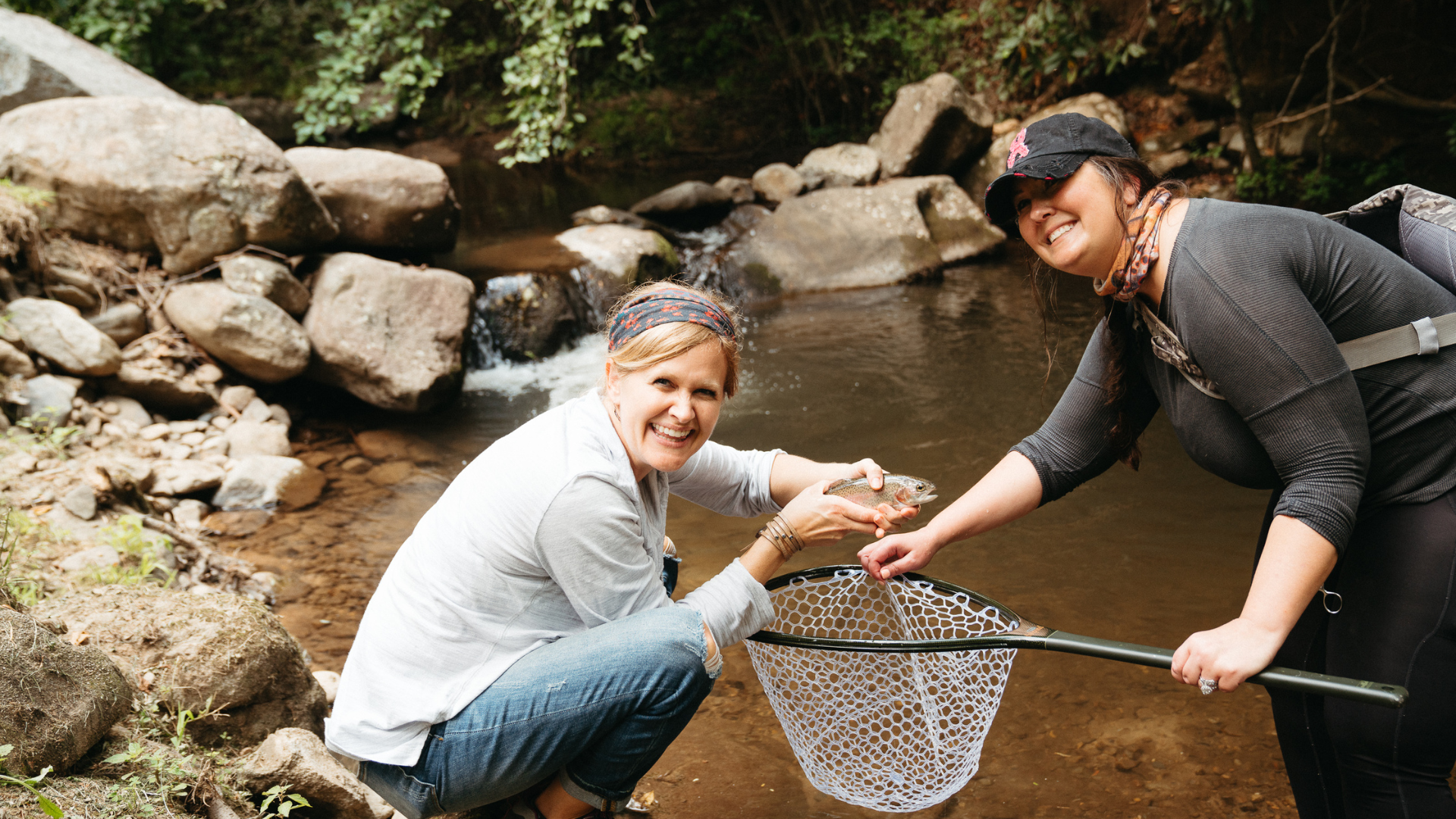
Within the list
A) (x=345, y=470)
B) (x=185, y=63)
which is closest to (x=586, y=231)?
(x=345, y=470)

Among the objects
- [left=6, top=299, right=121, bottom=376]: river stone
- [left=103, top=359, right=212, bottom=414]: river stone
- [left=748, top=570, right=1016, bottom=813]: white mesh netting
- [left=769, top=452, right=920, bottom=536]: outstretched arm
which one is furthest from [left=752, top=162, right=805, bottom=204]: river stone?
[left=748, top=570, right=1016, bottom=813]: white mesh netting

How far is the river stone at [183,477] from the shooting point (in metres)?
4.32

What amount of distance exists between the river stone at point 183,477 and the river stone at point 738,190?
590 cm

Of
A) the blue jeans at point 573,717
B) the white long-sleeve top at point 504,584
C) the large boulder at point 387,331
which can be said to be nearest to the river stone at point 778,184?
the large boulder at point 387,331

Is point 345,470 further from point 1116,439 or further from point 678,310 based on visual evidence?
point 1116,439

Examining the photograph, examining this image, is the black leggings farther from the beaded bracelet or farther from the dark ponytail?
the beaded bracelet

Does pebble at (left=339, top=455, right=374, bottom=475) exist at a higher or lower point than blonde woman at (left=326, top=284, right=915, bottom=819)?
lower

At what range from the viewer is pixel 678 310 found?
5.85 ft

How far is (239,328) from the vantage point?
16.9ft

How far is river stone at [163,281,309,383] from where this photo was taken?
202 inches

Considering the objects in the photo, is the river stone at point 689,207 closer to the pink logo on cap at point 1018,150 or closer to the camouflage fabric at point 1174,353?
the pink logo on cap at point 1018,150

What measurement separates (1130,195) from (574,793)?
1.56m

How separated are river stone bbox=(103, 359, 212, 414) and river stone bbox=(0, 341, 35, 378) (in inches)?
17.8

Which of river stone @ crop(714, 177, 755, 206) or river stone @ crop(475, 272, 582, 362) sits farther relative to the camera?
river stone @ crop(714, 177, 755, 206)
